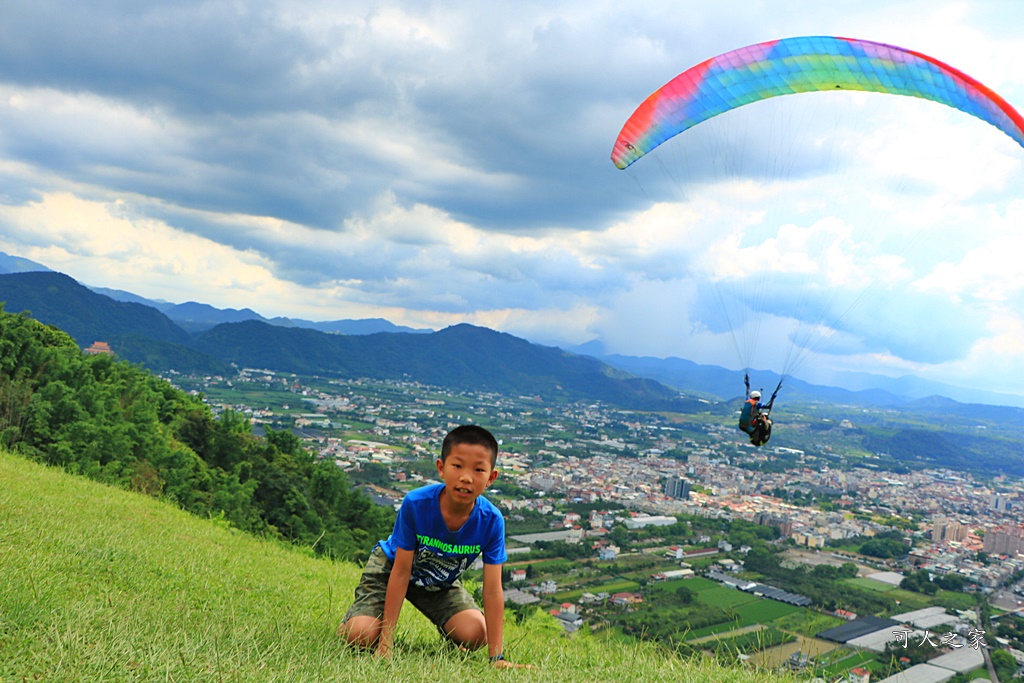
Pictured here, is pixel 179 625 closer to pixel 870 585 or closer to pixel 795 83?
pixel 795 83

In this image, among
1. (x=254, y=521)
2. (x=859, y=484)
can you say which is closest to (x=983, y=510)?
(x=859, y=484)

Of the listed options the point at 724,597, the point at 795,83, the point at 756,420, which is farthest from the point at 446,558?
the point at 724,597

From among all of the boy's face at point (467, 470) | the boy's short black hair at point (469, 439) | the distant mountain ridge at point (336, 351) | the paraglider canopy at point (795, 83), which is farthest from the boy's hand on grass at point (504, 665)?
the distant mountain ridge at point (336, 351)

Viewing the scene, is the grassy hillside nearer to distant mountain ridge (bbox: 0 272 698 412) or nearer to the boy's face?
the boy's face

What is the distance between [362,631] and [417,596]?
51cm

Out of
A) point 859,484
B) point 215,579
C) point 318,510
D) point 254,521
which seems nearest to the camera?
point 215,579

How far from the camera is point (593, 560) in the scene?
29453 millimetres

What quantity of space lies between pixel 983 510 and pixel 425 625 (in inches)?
2185

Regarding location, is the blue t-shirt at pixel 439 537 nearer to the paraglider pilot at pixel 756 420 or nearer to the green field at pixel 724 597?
the paraglider pilot at pixel 756 420

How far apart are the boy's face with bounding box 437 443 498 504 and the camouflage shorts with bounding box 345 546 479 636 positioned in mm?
737

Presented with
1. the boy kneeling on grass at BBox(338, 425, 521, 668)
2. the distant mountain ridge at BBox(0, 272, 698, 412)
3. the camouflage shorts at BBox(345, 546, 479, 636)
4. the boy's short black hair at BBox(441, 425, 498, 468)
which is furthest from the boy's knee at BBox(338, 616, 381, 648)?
the distant mountain ridge at BBox(0, 272, 698, 412)

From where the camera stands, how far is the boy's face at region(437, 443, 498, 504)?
342 centimetres

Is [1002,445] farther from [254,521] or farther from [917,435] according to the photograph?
[254,521]

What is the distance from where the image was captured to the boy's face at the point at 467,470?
3.42 meters
